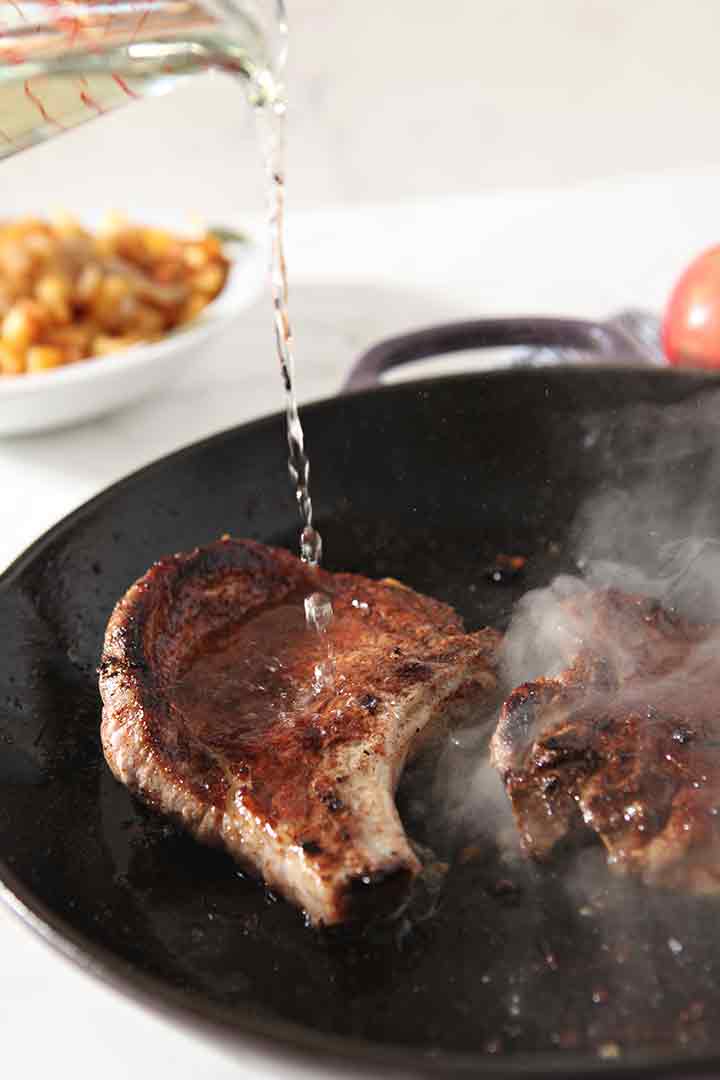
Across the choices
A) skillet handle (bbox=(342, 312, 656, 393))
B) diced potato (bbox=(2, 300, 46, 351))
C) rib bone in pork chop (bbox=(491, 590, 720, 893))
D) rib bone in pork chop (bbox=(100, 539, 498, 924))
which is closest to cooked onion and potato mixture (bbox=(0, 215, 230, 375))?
diced potato (bbox=(2, 300, 46, 351))

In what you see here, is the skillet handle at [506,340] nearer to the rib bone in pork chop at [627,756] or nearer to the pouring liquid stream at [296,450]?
the pouring liquid stream at [296,450]

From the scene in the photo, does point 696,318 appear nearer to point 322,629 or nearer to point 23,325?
point 322,629

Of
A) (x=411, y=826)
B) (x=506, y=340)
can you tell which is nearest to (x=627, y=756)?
(x=411, y=826)

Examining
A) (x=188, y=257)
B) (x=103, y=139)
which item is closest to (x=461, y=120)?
(x=103, y=139)

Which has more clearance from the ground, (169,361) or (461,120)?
(461,120)

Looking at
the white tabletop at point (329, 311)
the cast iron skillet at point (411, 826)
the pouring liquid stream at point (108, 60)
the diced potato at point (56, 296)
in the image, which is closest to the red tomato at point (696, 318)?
the cast iron skillet at point (411, 826)

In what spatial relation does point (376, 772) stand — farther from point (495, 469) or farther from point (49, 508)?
point (49, 508)
